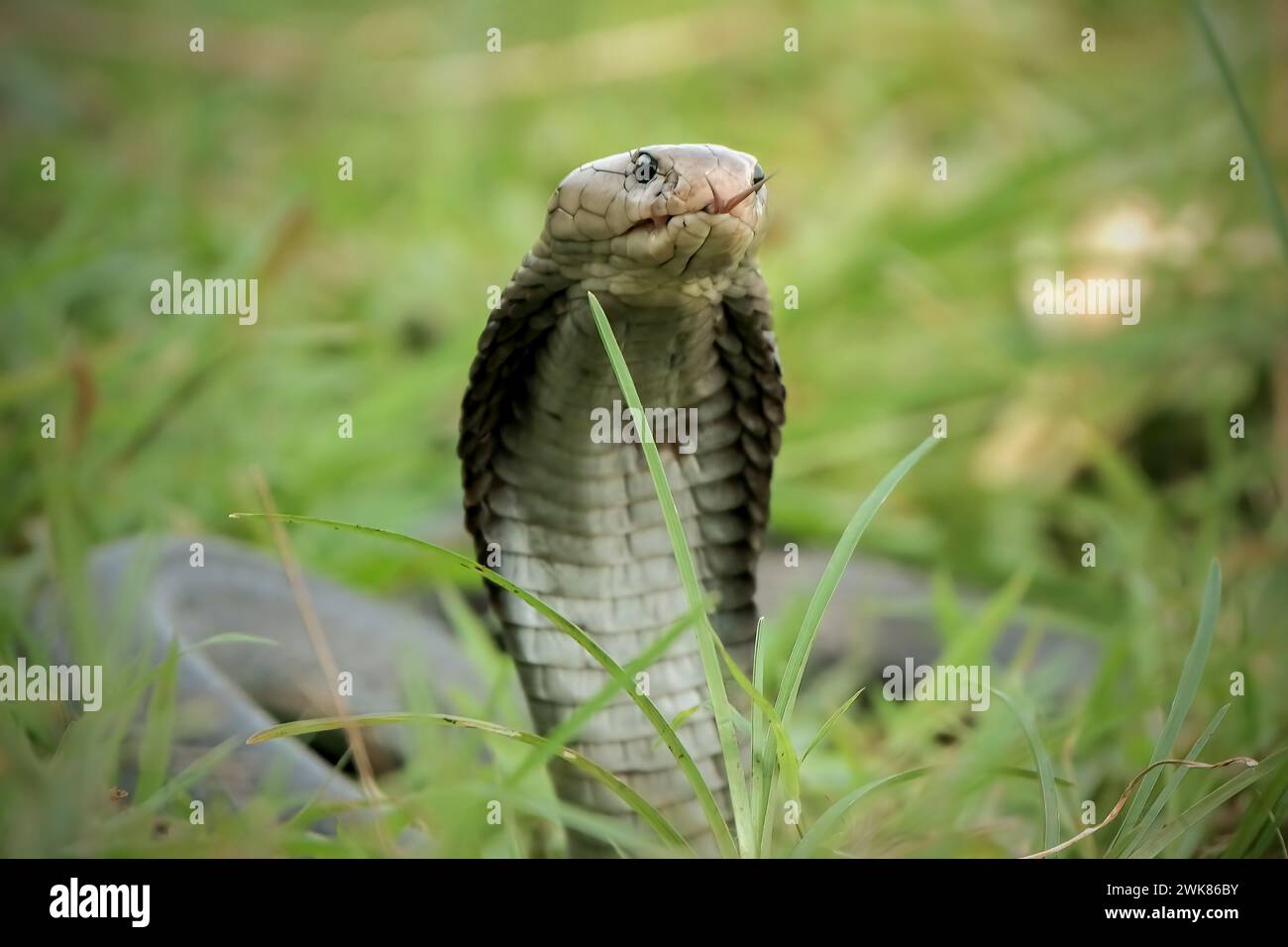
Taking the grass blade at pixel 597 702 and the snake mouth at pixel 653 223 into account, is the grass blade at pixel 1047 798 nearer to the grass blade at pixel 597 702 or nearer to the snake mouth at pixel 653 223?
the grass blade at pixel 597 702

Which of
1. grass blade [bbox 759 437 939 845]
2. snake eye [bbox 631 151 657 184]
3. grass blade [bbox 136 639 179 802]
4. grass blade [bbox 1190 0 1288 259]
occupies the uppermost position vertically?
grass blade [bbox 1190 0 1288 259]

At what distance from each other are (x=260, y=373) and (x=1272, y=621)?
2.52 m

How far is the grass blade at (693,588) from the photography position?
1521 mm

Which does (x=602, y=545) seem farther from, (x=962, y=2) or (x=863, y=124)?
(x=962, y=2)

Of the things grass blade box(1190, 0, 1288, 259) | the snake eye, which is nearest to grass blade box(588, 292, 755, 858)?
the snake eye

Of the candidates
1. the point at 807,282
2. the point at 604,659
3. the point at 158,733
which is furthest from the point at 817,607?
the point at 807,282

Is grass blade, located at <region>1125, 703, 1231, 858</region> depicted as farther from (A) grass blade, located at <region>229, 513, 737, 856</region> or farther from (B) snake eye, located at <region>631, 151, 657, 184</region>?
(B) snake eye, located at <region>631, 151, 657, 184</region>

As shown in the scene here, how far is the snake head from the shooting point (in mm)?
1500

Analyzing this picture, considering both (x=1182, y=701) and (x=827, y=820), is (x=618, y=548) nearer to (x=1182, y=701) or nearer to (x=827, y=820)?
(x=827, y=820)

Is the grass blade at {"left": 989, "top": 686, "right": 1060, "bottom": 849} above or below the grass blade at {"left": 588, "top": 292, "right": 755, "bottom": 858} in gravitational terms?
below

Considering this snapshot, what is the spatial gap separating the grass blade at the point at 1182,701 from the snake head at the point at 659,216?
0.73 metres

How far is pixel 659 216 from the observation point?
1512mm

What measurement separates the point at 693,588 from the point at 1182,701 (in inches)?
23.5

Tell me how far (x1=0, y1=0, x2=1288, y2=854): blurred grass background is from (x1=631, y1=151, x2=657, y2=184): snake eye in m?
0.81
